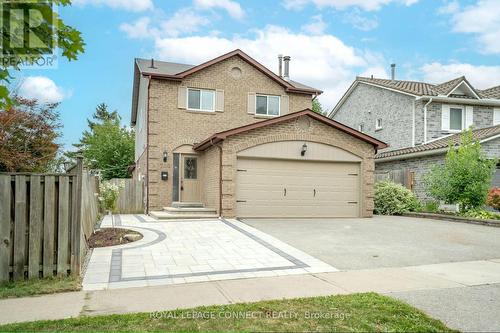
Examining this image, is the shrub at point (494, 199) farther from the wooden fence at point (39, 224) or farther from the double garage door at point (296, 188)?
the wooden fence at point (39, 224)

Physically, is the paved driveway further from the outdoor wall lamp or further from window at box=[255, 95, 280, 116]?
window at box=[255, 95, 280, 116]

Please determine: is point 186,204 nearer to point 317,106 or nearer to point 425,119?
point 425,119

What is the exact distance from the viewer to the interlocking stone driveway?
5.75 metres

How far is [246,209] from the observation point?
13828 mm

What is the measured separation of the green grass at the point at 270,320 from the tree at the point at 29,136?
1663 centimetres

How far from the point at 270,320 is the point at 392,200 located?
14181mm

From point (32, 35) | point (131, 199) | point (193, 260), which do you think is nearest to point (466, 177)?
point (193, 260)

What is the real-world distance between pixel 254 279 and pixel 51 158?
61.0 feet

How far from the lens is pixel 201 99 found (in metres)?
17.1

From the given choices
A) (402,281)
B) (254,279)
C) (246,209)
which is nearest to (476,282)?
(402,281)

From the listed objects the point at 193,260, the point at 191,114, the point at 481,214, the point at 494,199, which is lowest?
the point at 193,260

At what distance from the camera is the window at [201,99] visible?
1694 centimetres

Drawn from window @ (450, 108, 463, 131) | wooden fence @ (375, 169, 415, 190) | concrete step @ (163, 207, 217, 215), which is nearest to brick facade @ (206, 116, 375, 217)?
concrete step @ (163, 207, 217, 215)

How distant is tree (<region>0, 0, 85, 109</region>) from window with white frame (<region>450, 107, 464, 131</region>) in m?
22.0
